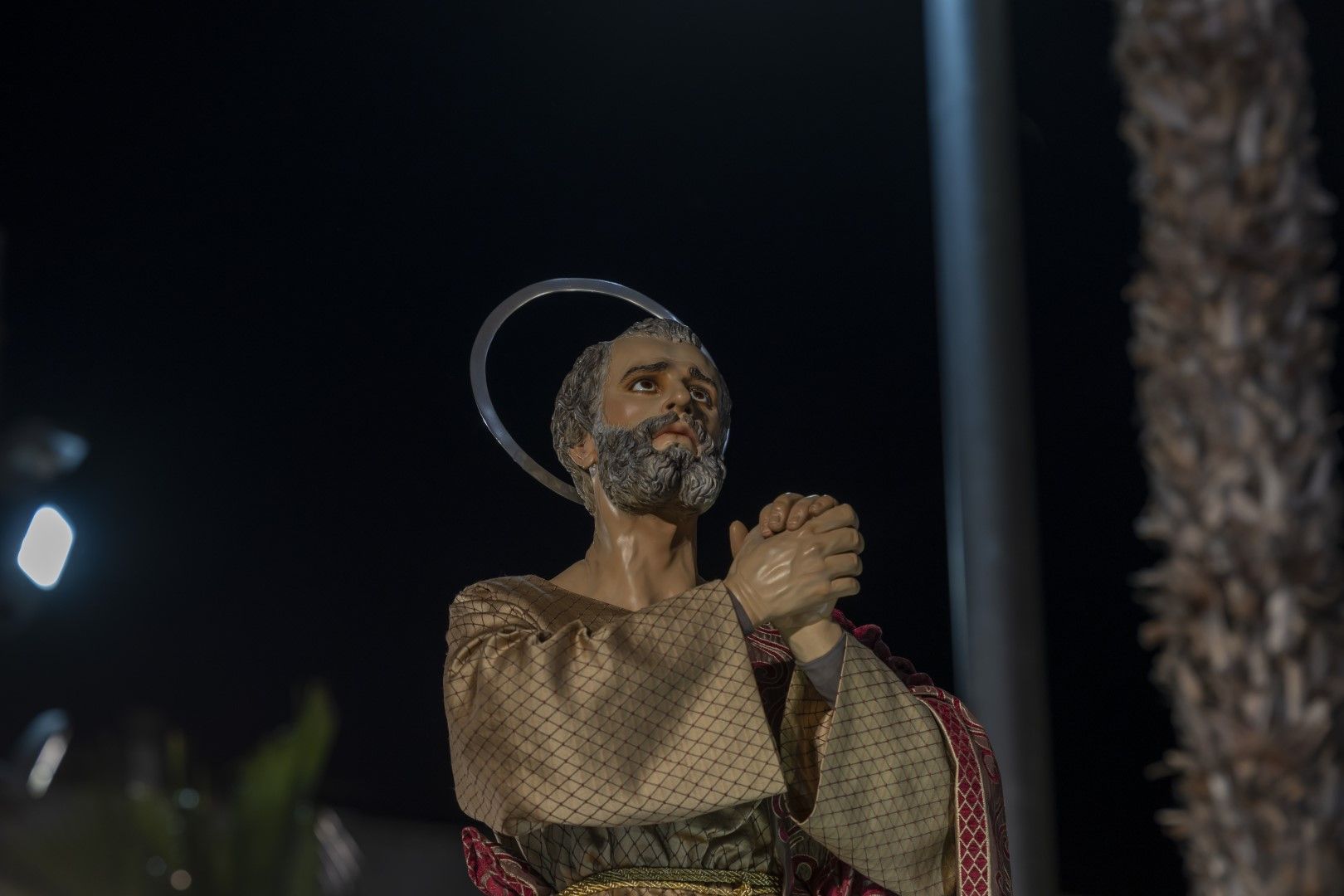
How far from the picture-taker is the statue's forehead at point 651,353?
9.00 feet

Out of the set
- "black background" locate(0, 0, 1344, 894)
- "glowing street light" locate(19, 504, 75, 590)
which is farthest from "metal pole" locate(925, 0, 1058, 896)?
"glowing street light" locate(19, 504, 75, 590)

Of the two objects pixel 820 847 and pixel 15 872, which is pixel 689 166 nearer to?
pixel 820 847

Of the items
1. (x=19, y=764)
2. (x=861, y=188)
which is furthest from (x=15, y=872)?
(x=861, y=188)

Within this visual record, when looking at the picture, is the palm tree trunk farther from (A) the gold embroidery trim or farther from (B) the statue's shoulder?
(B) the statue's shoulder

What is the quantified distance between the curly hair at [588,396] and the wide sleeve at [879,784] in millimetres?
551

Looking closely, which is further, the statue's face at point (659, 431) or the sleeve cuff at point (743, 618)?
the statue's face at point (659, 431)

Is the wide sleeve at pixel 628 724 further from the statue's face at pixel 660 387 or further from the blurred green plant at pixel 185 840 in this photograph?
the blurred green plant at pixel 185 840

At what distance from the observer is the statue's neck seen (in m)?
2.71

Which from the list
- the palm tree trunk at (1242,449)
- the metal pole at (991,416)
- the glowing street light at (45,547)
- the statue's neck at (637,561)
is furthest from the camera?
the metal pole at (991,416)

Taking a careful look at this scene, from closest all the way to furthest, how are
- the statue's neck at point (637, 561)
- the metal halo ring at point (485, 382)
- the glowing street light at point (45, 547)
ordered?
the glowing street light at point (45, 547)
the statue's neck at point (637, 561)
the metal halo ring at point (485, 382)

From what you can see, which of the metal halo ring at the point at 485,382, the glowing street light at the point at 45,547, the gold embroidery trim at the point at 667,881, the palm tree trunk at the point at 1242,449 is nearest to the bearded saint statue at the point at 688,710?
the gold embroidery trim at the point at 667,881

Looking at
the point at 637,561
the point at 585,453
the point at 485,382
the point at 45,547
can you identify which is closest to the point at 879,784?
the point at 637,561

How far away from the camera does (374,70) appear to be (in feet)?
13.5

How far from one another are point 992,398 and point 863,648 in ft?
3.91
